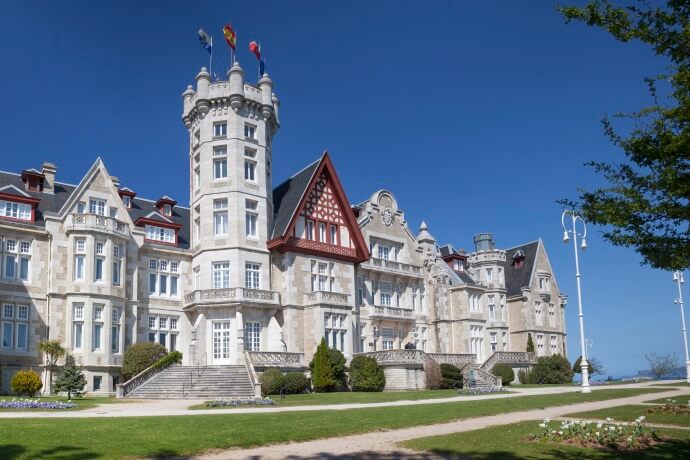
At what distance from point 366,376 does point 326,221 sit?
37.4 feet

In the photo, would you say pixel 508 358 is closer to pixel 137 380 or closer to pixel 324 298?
pixel 324 298

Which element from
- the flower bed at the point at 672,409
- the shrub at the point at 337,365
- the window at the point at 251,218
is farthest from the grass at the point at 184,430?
the window at the point at 251,218

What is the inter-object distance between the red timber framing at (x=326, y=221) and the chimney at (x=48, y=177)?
14255mm

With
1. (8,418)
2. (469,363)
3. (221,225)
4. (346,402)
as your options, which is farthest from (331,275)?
(8,418)

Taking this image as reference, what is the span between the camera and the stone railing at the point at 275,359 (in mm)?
37375

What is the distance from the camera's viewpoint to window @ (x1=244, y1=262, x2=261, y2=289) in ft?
137

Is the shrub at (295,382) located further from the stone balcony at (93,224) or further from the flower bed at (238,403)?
the stone balcony at (93,224)

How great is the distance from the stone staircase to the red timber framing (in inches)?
403

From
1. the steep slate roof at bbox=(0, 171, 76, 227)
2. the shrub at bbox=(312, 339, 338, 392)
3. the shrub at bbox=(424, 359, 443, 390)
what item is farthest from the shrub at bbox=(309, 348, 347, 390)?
the steep slate roof at bbox=(0, 171, 76, 227)

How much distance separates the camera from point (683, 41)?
12.1 meters

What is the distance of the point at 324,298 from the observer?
42.6 meters

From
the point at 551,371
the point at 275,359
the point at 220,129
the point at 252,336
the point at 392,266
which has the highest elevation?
the point at 220,129

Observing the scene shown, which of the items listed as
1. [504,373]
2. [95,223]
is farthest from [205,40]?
[504,373]

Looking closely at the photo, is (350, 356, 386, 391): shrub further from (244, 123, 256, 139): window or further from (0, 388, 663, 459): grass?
(0, 388, 663, 459): grass
